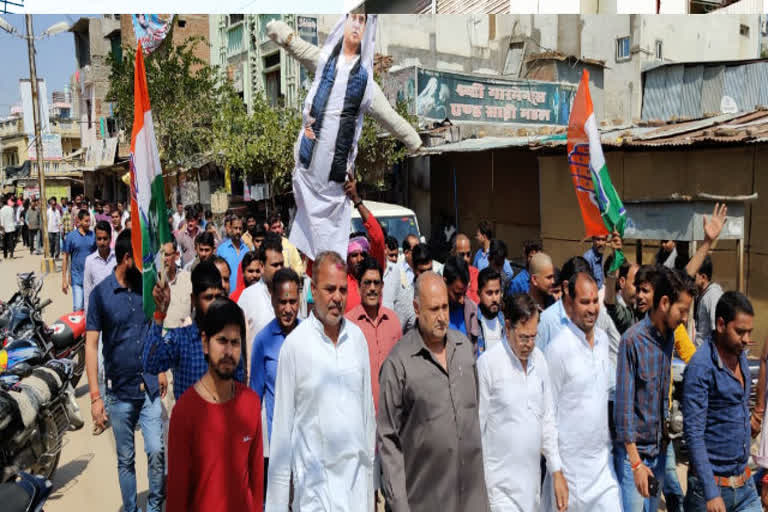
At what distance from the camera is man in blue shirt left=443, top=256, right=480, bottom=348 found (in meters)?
5.09

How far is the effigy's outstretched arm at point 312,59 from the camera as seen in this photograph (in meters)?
5.13

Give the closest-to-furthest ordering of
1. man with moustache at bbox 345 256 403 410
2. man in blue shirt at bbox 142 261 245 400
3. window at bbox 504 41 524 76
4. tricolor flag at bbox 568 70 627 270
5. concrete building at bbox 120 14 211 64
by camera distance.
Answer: man in blue shirt at bbox 142 261 245 400 < man with moustache at bbox 345 256 403 410 < tricolor flag at bbox 568 70 627 270 < window at bbox 504 41 524 76 < concrete building at bbox 120 14 211 64

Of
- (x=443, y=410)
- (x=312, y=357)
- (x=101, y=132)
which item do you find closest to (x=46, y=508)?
(x=312, y=357)

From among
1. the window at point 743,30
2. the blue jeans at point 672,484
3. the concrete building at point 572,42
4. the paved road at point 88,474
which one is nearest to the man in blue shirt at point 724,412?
the blue jeans at point 672,484

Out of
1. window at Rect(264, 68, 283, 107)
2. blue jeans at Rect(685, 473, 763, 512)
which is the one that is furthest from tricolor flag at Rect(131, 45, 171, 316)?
window at Rect(264, 68, 283, 107)

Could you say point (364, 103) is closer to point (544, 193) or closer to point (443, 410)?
point (443, 410)

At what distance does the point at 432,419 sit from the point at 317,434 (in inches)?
22.1

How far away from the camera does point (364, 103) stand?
525 centimetres

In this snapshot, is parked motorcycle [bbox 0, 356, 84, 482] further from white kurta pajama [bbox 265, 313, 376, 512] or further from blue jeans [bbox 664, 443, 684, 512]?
blue jeans [bbox 664, 443, 684, 512]

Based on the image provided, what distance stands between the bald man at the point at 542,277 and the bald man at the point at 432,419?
2.18m

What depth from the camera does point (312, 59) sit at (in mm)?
5309

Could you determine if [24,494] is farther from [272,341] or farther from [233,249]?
[233,249]

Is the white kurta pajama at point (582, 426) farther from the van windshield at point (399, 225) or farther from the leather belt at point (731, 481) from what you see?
the van windshield at point (399, 225)

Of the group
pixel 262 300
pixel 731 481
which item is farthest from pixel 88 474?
pixel 731 481
